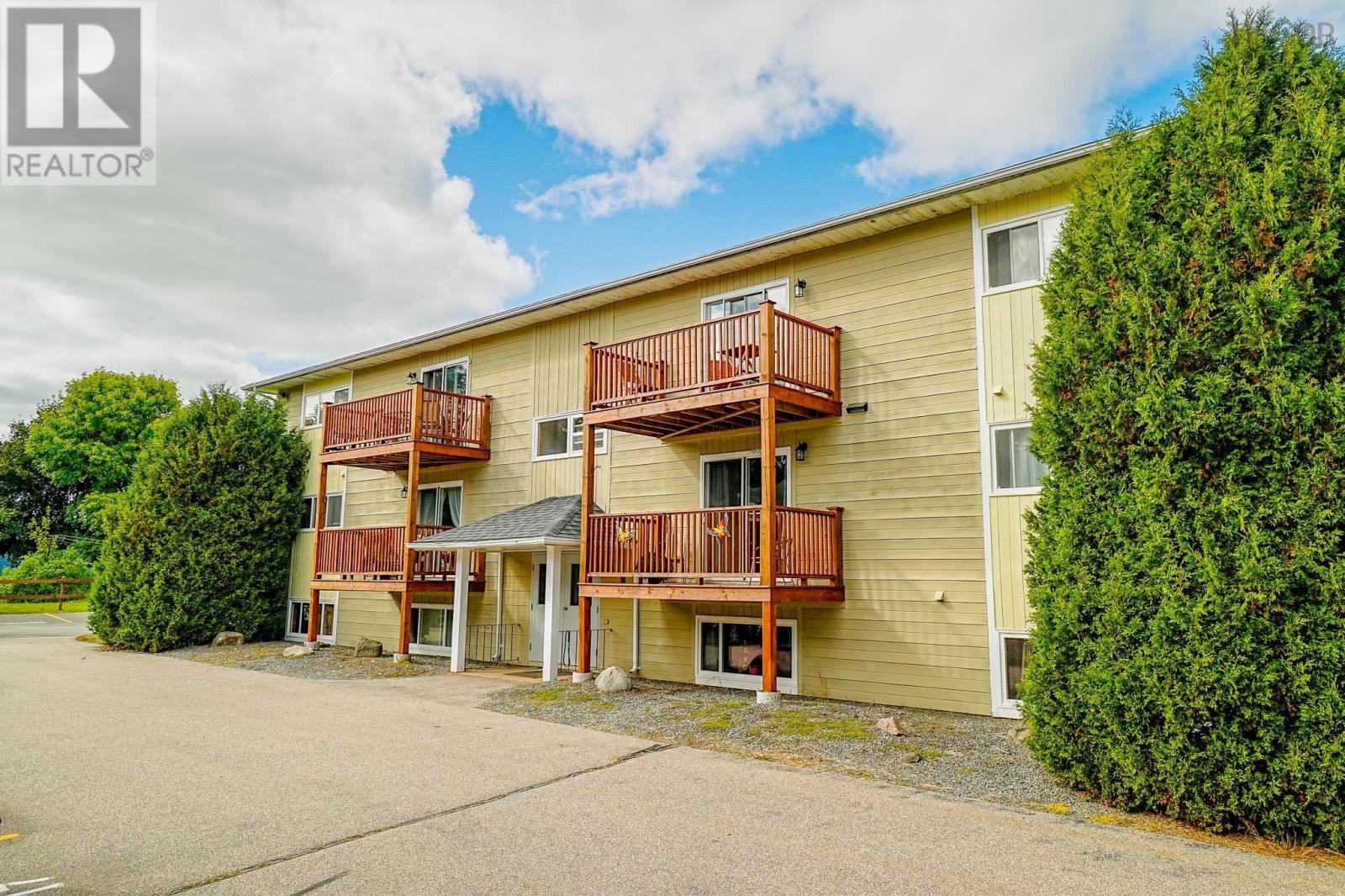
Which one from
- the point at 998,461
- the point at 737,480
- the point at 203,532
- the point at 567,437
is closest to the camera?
the point at 998,461

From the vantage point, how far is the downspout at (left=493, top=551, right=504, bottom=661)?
50.5 ft

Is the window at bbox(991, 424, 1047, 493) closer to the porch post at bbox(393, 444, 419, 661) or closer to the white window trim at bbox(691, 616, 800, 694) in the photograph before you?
the white window trim at bbox(691, 616, 800, 694)

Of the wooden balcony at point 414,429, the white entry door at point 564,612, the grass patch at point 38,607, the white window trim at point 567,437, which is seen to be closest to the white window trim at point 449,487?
the wooden balcony at point 414,429

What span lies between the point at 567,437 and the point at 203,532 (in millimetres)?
10042

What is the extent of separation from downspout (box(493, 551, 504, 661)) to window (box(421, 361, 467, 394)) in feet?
13.5

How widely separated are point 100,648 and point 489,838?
17761 mm

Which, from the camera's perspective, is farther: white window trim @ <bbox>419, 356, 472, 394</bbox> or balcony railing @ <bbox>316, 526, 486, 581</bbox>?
white window trim @ <bbox>419, 356, 472, 394</bbox>

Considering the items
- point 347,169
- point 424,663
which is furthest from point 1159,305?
point 347,169

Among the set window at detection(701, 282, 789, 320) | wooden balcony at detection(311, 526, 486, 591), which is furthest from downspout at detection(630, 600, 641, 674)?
window at detection(701, 282, 789, 320)

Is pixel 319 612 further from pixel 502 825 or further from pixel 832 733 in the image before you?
pixel 502 825

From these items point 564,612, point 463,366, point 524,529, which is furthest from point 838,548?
point 463,366

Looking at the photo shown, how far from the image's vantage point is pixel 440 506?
1725 centimetres

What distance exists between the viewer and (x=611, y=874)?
466cm

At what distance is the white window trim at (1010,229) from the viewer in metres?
10.0
